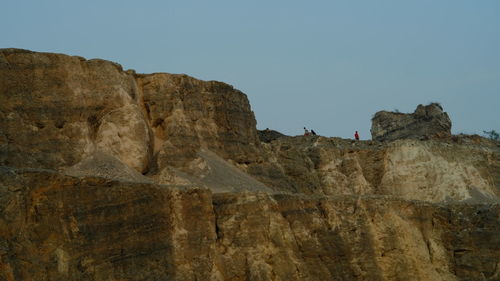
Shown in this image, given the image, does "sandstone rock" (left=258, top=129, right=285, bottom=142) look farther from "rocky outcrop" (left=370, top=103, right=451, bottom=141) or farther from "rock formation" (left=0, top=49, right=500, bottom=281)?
"rocky outcrop" (left=370, top=103, right=451, bottom=141)

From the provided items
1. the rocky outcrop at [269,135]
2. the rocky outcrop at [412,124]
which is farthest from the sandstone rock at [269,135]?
the rocky outcrop at [412,124]

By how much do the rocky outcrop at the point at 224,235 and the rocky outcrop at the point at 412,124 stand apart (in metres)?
24.9

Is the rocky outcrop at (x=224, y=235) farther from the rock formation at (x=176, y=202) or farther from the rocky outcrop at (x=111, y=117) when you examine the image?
the rocky outcrop at (x=111, y=117)

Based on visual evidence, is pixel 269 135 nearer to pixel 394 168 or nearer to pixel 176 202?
pixel 394 168

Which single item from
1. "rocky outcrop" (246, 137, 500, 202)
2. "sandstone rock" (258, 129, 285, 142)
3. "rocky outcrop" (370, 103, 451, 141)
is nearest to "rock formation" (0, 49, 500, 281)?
"rocky outcrop" (246, 137, 500, 202)

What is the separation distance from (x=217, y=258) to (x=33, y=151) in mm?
8197

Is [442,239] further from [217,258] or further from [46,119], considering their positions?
[46,119]

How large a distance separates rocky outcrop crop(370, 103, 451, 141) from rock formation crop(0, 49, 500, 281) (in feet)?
49.1

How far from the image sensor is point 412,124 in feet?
Answer: 218

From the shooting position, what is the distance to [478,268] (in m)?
38.4

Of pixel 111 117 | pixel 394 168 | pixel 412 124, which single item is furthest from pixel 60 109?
pixel 412 124

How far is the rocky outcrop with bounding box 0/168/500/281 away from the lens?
26938 millimetres

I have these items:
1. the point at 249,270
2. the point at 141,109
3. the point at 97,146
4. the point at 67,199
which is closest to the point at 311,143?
the point at 141,109

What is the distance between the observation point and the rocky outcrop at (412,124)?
213 feet
